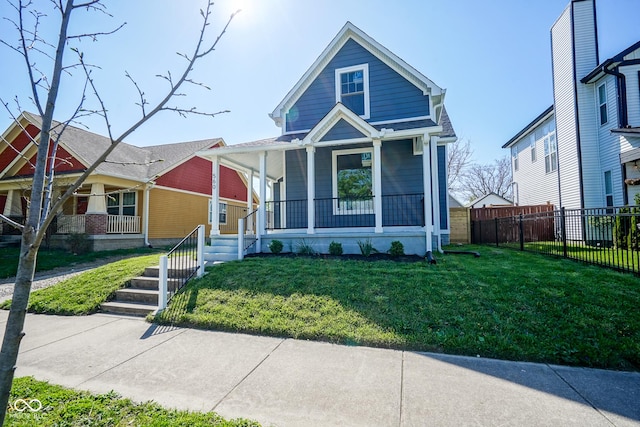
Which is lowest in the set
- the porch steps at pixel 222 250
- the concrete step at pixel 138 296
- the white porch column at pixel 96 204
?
the concrete step at pixel 138 296

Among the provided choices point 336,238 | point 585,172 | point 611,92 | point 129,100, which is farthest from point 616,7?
point 129,100

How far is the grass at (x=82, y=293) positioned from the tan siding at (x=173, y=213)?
8804 millimetres

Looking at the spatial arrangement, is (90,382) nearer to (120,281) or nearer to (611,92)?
(120,281)

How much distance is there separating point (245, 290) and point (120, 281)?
10.3ft

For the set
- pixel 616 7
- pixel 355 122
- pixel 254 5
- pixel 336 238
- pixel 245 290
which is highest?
pixel 616 7

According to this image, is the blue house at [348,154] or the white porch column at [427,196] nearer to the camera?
the white porch column at [427,196]

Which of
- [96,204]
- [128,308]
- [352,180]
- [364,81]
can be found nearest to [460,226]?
[352,180]

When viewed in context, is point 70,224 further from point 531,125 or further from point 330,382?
point 531,125

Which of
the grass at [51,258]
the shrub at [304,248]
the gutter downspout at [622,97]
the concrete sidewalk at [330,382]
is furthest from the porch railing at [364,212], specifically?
the gutter downspout at [622,97]

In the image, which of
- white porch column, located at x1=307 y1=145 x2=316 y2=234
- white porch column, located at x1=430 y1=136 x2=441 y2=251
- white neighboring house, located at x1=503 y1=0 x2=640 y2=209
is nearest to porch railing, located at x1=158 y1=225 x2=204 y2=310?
white porch column, located at x1=307 y1=145 x2=316 y2=234

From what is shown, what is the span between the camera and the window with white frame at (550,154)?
14711mm

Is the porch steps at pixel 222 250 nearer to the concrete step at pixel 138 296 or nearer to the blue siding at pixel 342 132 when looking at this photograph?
the concrete step at pixel 138 296

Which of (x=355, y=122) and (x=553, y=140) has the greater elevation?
(x=553, y=140)

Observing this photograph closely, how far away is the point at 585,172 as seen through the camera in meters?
12.0
